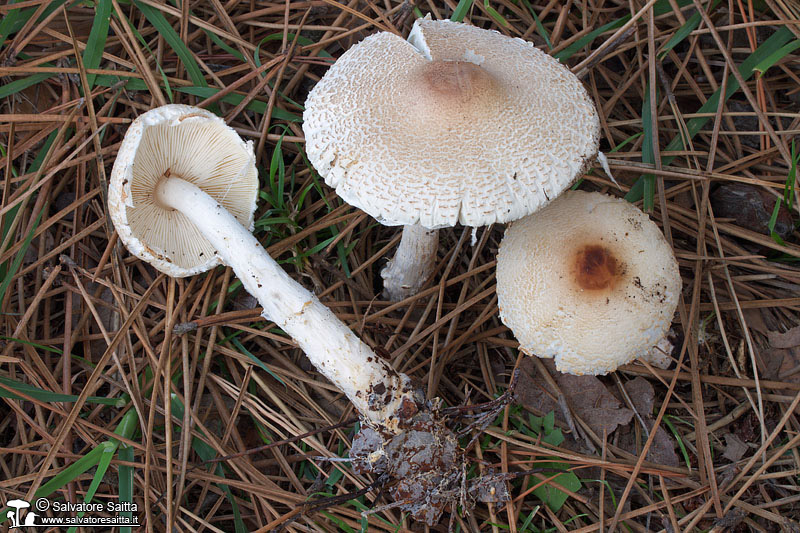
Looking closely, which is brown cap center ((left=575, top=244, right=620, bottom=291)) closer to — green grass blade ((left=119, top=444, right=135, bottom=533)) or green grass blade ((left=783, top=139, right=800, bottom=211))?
green grass blade ((left=783, top=139, right=800, bottom=211))

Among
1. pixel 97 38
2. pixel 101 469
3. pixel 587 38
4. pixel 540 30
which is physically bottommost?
pixel 101 469

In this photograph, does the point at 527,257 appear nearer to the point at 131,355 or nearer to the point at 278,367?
the point at 278,367

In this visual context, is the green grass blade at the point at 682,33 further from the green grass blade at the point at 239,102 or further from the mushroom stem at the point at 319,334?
the mushroom stem at the point at 319,334

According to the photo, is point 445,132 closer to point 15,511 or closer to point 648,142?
point 648,142

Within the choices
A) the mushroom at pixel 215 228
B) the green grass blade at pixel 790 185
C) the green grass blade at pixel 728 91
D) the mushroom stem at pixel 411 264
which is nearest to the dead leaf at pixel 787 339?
the green grass blade at pixel 790 185

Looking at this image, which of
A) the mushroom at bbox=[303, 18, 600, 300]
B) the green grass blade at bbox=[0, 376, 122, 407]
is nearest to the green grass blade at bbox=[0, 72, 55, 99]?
the green grass blade at bbox=[0, 376, 122, 407]

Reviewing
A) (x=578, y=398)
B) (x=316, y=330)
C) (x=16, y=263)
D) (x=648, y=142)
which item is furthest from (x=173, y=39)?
(x=578, y=398)

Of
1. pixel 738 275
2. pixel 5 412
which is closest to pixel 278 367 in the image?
pixel 5 412
